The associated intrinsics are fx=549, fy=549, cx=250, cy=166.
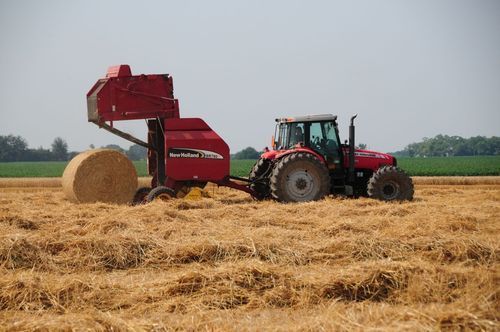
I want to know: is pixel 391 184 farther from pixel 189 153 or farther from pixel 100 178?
pixel 100 178

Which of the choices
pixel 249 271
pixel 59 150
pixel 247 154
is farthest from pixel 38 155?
pixel 249 271

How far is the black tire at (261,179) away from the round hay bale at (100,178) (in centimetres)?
271

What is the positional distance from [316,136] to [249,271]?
7.23 metres

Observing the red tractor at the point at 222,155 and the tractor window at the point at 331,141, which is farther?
the tractor window at the point at 331,141

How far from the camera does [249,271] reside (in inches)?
206

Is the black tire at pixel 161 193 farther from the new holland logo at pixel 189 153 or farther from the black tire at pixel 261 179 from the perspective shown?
the black tire at pixel 261 179

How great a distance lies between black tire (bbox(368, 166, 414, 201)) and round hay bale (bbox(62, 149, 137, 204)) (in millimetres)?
5233

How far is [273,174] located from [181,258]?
5629 mm

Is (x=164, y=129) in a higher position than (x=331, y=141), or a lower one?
higher

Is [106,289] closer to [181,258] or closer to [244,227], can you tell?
[181,258]

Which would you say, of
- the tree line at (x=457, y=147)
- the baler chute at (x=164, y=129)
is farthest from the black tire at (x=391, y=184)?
the tree line at (x=457, y=147)

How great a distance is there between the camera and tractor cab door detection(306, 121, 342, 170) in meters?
12.1

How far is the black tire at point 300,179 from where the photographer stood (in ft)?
37.9

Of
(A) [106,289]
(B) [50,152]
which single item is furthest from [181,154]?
(B) [50,152]
